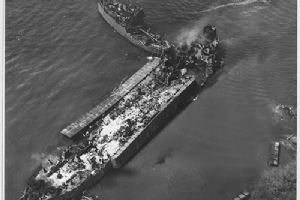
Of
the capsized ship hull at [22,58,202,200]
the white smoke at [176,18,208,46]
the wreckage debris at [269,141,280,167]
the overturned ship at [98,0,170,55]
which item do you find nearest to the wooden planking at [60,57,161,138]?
the capsized ship hull at [22,58,202,200]

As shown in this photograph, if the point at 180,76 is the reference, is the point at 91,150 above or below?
below

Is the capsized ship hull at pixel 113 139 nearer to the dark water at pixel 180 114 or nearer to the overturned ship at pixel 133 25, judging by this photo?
the dark water at pixel 180 114

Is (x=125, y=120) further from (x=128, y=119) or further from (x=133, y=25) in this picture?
(x=133, y=25)

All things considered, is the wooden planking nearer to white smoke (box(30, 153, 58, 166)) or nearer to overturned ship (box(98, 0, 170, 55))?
overturned ship (box(98, 0, 170, 55))

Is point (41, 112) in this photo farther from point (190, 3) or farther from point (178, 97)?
point (190, 3)

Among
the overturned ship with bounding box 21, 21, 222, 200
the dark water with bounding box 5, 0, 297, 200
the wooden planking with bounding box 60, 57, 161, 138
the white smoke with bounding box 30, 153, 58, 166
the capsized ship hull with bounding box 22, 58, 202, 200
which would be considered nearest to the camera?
the capsized ship hull with bounding box 22, 58, 202, 200

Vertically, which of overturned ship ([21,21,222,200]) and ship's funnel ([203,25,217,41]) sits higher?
ship's funnel ([203,25,217,41])

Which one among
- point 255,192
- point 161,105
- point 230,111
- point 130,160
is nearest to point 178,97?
point 161,105
